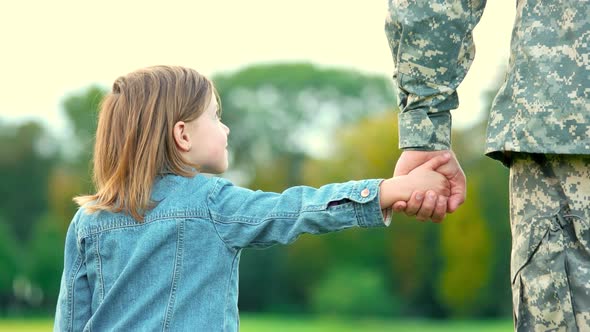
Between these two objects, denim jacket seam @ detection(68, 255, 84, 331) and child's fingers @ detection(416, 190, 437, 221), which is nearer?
denim jacket seam @ detection(68, 255, 84, 331)

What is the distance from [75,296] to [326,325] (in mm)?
46348

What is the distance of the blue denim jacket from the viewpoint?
443cm

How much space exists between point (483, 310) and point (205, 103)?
1917 inches

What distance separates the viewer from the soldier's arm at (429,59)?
4.48 metres

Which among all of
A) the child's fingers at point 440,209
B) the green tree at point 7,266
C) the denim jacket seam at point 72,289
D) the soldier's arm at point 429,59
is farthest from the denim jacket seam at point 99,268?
the green tree at point 7,266

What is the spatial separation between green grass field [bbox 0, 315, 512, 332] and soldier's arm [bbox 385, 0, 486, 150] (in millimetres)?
33358

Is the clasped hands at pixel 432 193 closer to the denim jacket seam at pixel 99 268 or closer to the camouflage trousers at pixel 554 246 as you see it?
the camouflage trousers at pixel 554 246

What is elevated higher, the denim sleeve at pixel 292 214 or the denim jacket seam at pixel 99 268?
the denim sleeve at pixel 292 214

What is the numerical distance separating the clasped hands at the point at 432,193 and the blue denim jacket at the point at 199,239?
0.82 feet

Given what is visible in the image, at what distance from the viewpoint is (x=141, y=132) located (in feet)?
15.2

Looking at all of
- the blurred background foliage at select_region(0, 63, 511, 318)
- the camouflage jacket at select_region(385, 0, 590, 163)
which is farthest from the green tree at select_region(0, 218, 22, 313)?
the camouflage jacket at select_region(385, 0, 590, 163)

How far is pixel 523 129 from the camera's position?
4.07m

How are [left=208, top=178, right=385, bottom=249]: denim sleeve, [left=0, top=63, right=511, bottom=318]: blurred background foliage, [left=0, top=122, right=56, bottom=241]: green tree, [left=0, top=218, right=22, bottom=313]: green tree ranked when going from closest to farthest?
[left=208, top=178, right=385, bottom=249]: denim sleeve
[left=0, top=218, right=22, bottom=313]: green tree
[left=0, top=63, right=511, bottom=318]: blurred background foliage
[left=0, top=122, right=56, bottom=241]: green tree

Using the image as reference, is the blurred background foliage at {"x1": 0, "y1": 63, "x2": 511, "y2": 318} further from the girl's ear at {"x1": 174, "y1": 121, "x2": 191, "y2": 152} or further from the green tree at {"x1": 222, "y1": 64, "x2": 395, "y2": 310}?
the girl's ear at {"x1": 174, "y1": 121, "x2": 191, "y2": 152}
